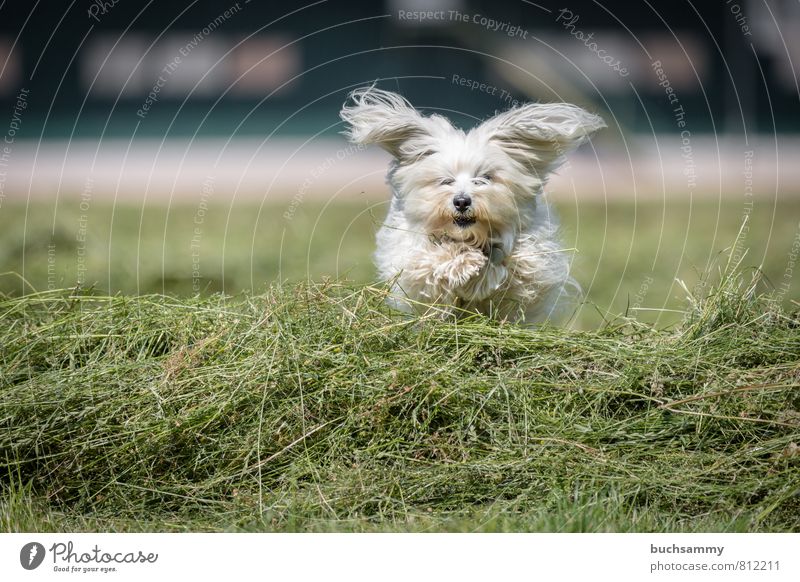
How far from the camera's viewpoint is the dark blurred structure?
23.5ft

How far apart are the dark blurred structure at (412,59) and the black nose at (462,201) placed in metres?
1.66

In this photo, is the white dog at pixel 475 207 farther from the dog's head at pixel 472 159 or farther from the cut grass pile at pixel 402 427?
the cut grass pile at pixel 402 427

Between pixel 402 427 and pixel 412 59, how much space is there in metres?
6.22

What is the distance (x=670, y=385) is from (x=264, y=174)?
849cm

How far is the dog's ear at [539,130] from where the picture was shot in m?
4.74

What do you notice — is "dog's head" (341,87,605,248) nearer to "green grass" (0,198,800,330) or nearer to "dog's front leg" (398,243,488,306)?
"dog's front leg" (398,243,488,306)

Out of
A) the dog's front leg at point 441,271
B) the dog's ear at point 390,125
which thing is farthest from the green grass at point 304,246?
the dog's front leg at point 441,271

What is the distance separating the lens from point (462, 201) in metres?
4.51

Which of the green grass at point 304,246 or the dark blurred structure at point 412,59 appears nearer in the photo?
the green grass at point 304,246

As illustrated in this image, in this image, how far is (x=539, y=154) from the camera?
488 centimetres

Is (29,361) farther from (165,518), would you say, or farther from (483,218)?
(483,218)
